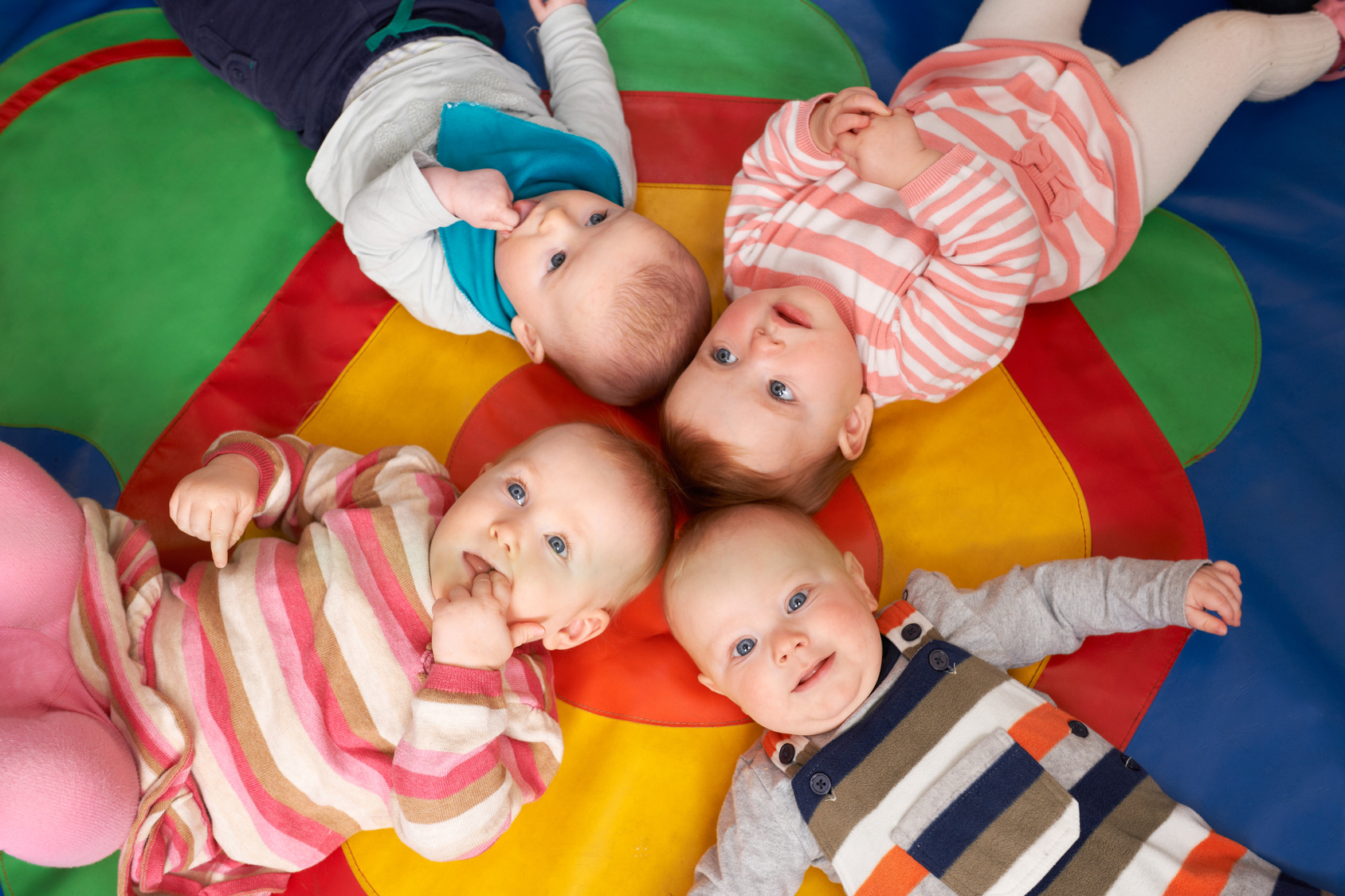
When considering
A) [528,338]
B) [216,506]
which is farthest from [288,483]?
[528,338]

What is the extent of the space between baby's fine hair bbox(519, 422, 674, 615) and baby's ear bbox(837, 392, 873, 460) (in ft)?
0.93

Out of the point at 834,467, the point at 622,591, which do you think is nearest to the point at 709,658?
the point at 622,591

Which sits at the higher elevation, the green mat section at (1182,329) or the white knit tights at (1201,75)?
the white knit tights at (1201,75)

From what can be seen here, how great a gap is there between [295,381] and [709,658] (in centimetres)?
84

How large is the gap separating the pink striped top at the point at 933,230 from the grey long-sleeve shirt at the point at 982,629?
34 centimetres

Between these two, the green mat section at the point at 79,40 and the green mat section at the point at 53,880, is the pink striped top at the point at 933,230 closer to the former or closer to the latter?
the green mat section at the point at 79,40

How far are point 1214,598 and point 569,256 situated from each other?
104cm

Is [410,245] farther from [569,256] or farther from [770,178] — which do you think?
[770,178]

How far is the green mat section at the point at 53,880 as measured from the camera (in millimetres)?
1137

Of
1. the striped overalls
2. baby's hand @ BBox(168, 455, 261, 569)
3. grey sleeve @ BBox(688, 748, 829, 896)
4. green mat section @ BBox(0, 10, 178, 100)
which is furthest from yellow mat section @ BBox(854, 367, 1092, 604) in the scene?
green mat section @ BBox(0, 10, 178, 100)

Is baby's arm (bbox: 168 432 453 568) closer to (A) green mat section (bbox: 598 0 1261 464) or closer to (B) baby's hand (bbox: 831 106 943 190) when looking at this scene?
(B) baby's hand (bbox: 831 106 943 190)

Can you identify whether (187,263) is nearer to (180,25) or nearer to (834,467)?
(180,25)

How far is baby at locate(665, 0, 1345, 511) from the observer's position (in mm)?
1229

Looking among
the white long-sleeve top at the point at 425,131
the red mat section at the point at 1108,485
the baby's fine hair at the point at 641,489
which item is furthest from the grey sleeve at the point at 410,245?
the red mat section at the point at 1108,485
